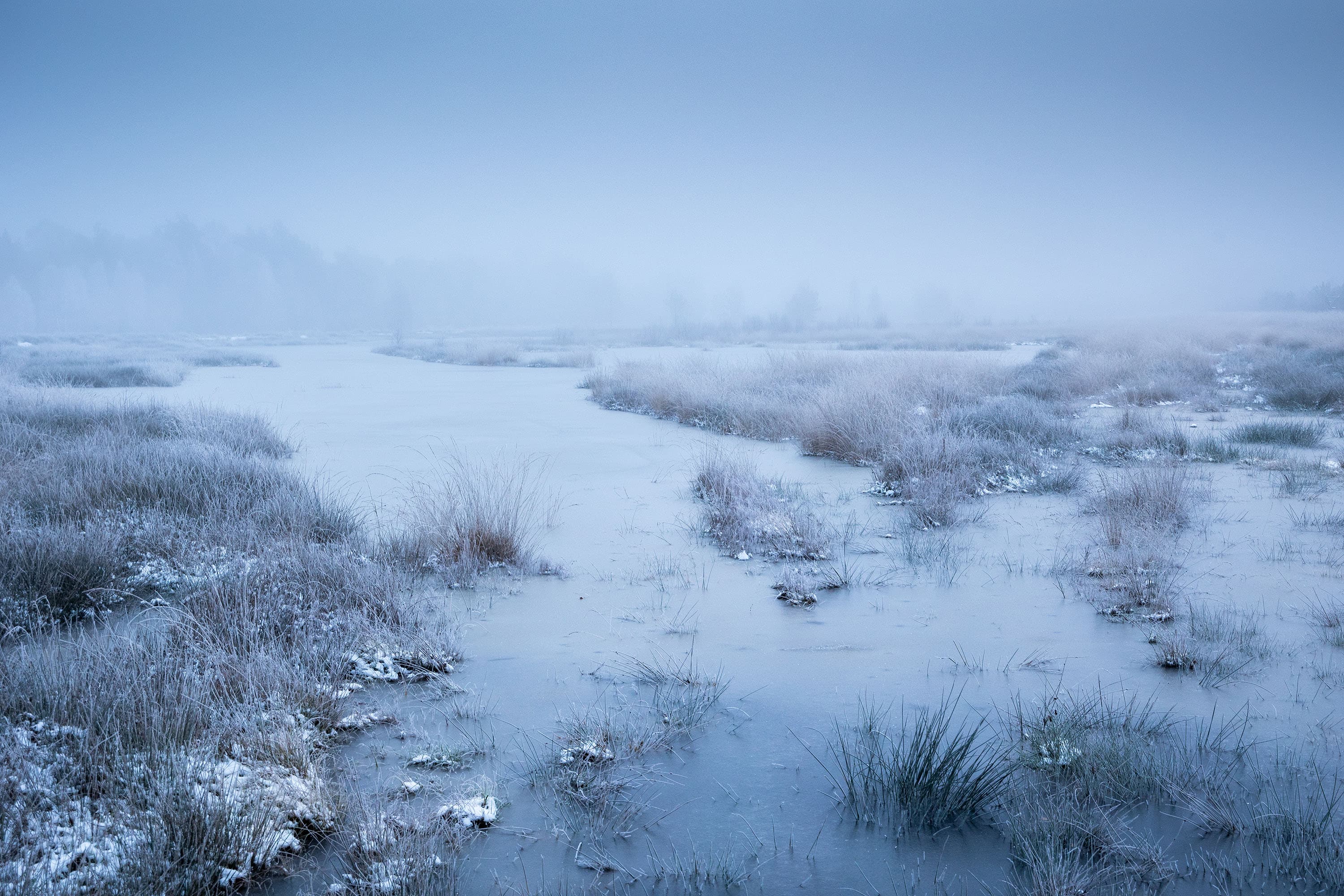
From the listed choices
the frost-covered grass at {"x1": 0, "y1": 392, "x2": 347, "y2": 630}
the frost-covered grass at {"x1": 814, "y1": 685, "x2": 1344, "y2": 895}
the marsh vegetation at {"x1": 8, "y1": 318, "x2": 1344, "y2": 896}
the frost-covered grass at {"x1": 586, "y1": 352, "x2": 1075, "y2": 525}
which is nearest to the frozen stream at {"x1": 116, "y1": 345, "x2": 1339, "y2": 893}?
the marsh vegetation at {"x1": 8, "y1": 318, "x2": 1344, "y2": 896}

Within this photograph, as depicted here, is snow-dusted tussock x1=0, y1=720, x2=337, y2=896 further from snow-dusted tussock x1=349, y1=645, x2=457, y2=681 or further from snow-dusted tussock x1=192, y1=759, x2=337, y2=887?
snow-dusted tussock x1=349, y1=645, x2=457, y2=681

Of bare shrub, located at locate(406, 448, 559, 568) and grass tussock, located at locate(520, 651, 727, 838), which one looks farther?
bare shrub, located at locate(406, 448, 559, 568)

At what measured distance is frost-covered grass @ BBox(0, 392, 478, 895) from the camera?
8.73 feet

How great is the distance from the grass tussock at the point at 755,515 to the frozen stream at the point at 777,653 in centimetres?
29

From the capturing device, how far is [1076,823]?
2.85 m

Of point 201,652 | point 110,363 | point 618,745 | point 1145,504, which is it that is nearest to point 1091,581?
point 1145,504

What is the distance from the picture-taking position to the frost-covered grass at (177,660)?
8.73ft

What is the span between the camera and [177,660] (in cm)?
382

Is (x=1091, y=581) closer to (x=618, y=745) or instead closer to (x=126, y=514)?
(x=618, y=745)

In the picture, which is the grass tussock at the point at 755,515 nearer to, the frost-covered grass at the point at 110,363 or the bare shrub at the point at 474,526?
the bare shrub at the point at 474,526

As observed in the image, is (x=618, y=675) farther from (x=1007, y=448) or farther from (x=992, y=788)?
(x=1007, y=448)

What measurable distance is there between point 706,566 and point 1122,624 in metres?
3.26

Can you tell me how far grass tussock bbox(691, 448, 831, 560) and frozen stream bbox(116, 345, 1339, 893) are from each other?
295 millimetres

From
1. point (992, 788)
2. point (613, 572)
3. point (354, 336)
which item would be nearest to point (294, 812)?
point (992, 788)
